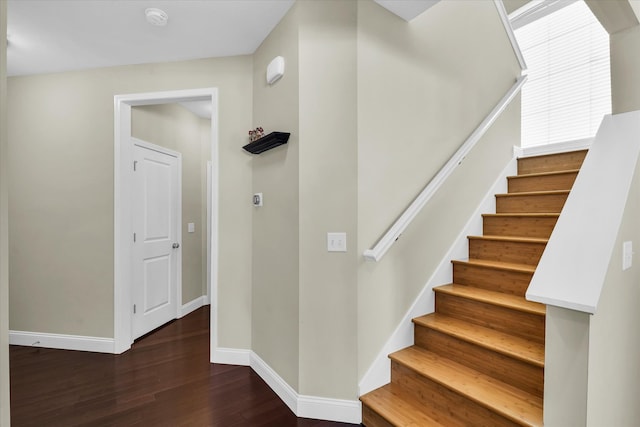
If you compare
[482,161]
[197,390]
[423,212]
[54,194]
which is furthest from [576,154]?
[54,194]

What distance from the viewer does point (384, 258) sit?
6.51 ft

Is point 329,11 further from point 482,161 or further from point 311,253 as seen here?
point 482,161

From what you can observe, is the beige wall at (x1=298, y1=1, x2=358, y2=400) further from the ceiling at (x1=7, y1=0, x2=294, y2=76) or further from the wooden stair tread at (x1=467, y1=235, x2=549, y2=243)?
the wooden stair tread at (x1=467, y1=235, x2=549, y2=243)

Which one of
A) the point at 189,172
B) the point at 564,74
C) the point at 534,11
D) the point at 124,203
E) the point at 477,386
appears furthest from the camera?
the point at 189,172

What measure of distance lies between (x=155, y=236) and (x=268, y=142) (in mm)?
2127

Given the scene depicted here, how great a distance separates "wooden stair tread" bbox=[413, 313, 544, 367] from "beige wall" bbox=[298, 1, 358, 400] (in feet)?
1.94

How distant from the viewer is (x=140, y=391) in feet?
7.33

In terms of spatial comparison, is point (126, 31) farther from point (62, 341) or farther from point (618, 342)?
point (618, 342)

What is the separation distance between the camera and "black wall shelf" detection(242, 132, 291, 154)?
2.05 meters

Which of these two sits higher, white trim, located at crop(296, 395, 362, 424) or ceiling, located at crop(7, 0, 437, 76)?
ceiling, located at crop(7, 0, 437, 76)

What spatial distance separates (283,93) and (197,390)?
230 cm

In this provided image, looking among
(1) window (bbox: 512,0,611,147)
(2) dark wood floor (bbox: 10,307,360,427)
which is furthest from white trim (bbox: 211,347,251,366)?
(1) window (bbox: 512,0,611,147)

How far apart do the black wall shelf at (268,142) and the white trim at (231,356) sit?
175 cm

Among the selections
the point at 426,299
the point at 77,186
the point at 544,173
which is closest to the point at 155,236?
the point at 77,186
